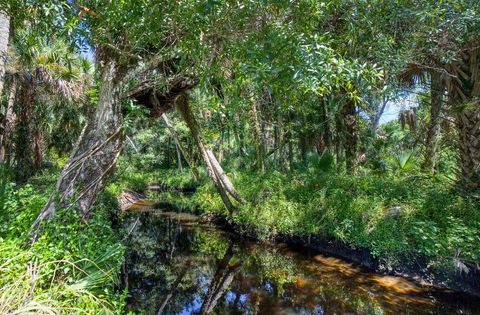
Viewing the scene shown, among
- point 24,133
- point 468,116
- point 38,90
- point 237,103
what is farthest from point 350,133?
point 24,133

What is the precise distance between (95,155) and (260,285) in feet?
12.6

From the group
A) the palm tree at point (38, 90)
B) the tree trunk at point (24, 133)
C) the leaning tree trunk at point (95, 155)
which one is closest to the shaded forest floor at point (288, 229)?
the leaning tree trunk at point (95, 155)

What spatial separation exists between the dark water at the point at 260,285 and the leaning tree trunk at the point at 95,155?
173 centimetres

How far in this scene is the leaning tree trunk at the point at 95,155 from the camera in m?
4.42

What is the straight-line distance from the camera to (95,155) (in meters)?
4.74

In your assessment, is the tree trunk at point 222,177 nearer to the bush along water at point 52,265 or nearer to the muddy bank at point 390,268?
the muddy bank at point 390,268

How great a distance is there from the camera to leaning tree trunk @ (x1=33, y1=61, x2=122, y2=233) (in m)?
4.42

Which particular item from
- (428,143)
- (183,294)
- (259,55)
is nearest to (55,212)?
(183,294)

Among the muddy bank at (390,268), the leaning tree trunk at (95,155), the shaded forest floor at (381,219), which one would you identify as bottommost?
the muddy bank at (390,268)

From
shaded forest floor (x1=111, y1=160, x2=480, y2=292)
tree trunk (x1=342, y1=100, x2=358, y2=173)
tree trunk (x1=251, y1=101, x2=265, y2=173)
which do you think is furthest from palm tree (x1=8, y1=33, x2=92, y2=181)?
Answer: tree trunk (x1=342, y1=100, x2=358, y2=173)

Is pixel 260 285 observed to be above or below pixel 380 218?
below

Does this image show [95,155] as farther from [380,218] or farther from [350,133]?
[350,133]

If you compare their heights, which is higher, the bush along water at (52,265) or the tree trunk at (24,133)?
the tree trunk at (24,133)

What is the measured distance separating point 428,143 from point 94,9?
986 centimetres
